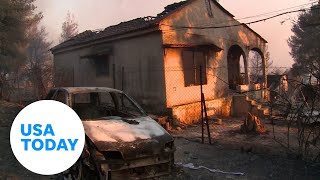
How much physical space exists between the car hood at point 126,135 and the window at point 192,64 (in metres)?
8.07

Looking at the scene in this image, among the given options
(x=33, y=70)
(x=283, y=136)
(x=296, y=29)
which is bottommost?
(x=283, y=136)

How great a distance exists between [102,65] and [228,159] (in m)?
10.3

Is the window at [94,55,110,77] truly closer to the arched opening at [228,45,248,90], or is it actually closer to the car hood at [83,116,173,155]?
the arched opening at [228,45,248,90]

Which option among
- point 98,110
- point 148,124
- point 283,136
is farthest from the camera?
point 283,136

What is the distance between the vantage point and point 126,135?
5746mm

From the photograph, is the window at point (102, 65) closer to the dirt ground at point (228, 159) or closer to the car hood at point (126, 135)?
the dirt ground at point (228, 159)

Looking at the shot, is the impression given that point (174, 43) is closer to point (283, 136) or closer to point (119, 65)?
point (119, 65)

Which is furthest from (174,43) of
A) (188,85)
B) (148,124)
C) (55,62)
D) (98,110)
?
(55,62)

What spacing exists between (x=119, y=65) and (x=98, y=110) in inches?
313

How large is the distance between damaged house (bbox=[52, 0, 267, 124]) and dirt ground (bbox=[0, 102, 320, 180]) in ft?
9.42

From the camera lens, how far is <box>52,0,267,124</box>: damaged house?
528 inches

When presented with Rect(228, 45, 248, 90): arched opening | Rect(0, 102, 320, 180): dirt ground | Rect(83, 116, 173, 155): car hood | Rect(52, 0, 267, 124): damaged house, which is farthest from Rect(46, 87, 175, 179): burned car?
Rect(228, 45, 248, 90): arched opening

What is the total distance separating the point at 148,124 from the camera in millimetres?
6348

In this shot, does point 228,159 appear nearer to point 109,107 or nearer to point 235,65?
point 109,107
